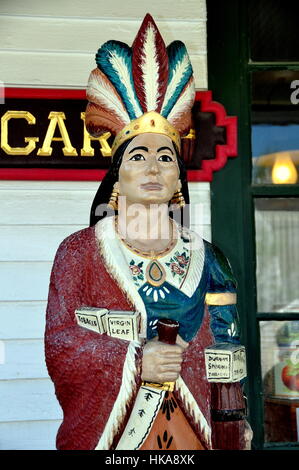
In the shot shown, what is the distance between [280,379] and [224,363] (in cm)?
97

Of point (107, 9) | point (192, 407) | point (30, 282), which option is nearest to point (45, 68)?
point (107, 9)

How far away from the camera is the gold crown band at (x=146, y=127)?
1729mm

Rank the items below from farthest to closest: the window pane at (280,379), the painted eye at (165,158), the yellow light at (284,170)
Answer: the yellow light at (284,170)
the window pane at (280,379)
the painted eye at (165,158)

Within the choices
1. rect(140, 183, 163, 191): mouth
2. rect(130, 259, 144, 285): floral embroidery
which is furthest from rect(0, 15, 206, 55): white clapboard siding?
rect(130, 259, 144, 285): floral embroidery

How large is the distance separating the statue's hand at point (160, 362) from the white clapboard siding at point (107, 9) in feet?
4.83

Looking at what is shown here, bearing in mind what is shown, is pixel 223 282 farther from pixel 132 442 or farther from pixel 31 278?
pixel 31 278

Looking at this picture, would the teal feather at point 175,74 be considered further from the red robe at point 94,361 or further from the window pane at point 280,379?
the window pane at point 280,379

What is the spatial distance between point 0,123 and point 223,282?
44.7 inches

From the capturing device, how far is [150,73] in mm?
1729

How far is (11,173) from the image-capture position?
244 cm

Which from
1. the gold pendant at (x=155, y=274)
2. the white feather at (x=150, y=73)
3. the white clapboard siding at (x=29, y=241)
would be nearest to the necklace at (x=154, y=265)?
the gold pendant at (x=155, y=274)

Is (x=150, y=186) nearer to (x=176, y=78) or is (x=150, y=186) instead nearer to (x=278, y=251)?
(x=176, y=78)

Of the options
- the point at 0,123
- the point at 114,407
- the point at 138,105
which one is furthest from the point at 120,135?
the point at 0,123

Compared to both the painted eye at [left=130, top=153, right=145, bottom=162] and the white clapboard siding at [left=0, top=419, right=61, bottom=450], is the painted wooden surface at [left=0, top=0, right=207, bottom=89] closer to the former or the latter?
the painted eye at [left=130, top=153, right=145, bottom=162]
